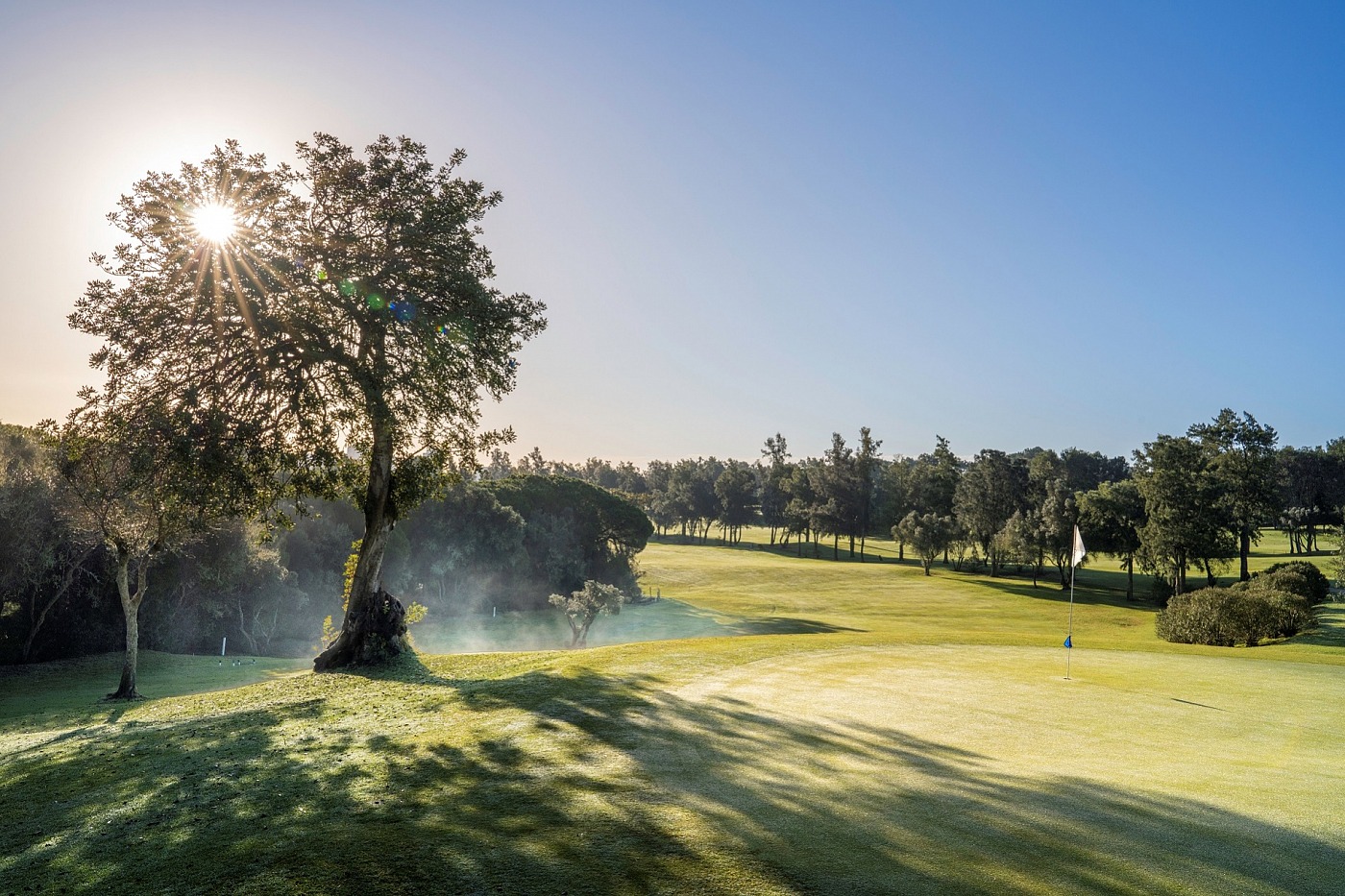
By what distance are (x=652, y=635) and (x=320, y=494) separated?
1453 inches

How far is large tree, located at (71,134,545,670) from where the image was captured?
1889 cm

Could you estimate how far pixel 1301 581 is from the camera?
4859 cm

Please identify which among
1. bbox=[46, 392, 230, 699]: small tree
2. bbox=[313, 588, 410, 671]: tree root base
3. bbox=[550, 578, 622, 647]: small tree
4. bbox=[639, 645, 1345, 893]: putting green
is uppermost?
bbox=[46, 392, 230, 699]: small tree

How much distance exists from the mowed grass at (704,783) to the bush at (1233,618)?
14482 millimetres

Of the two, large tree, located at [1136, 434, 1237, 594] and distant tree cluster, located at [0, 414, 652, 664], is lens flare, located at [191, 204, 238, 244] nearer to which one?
distant tree cluster, located at [0, 414, 652, 664]

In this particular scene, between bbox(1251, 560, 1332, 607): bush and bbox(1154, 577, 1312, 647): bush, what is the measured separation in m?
10.3

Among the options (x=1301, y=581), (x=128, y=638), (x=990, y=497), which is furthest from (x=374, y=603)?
(x=990, y=497)

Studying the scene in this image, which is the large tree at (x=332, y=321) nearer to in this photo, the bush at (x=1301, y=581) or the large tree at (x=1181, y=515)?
the bush at (x=1301, y=581)

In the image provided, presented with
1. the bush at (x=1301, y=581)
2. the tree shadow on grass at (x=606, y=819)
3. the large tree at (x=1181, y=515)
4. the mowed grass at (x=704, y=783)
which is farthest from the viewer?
the large tree at (x=1181, y=515)

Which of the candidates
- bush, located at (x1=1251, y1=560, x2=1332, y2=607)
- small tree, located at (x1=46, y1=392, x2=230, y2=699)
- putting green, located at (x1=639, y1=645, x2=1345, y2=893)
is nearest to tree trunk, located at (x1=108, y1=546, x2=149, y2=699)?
small tree, located at (x1=46, y1=392, x2=230, y2=699)

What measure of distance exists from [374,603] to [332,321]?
889 cm

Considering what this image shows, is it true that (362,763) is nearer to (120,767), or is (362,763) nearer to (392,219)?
(120,767)

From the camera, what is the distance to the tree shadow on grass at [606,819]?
688 centimetres

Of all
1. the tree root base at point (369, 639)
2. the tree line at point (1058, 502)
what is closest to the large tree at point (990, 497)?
the tree line at point (1058, 502)
